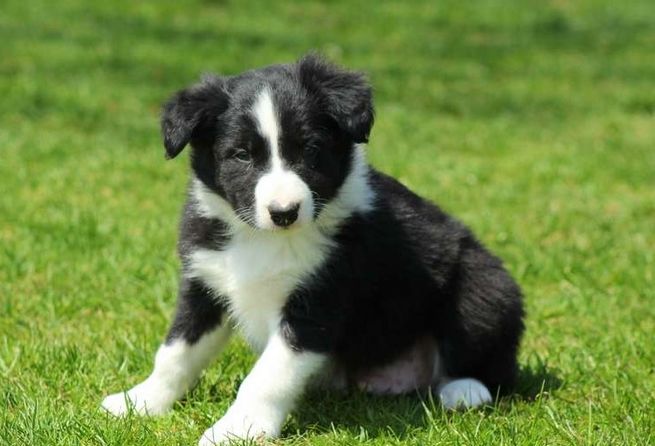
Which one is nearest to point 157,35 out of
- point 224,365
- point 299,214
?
point 224,365

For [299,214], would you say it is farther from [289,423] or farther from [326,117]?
[289,423]

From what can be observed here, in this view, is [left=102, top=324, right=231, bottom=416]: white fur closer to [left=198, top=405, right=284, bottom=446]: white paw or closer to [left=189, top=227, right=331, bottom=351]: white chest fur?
[left=189, top=227, right=331, bottom=351]: white chest fur

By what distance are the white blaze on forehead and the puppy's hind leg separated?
76 cm

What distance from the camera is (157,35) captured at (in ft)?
43.8

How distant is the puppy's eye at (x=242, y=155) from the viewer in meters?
4.03

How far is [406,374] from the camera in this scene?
15.8 ft

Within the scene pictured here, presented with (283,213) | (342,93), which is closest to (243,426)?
(283,213)

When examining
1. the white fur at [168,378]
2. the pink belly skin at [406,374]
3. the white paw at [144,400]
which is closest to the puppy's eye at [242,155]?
the white fur at [168,378]

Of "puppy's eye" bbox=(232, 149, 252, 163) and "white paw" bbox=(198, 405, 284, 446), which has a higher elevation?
"puppy's eye" bbox=(232, 149, 252, 163)

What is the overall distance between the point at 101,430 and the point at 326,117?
1398mm

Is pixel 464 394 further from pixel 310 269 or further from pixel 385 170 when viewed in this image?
pixel 385 170

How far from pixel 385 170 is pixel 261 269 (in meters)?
4.87

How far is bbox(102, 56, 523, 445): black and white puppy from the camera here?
403 centimetres

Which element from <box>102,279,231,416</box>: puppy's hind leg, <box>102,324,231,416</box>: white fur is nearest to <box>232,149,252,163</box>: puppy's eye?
<box>102,279,231,416</box>: puppy's hind leg
